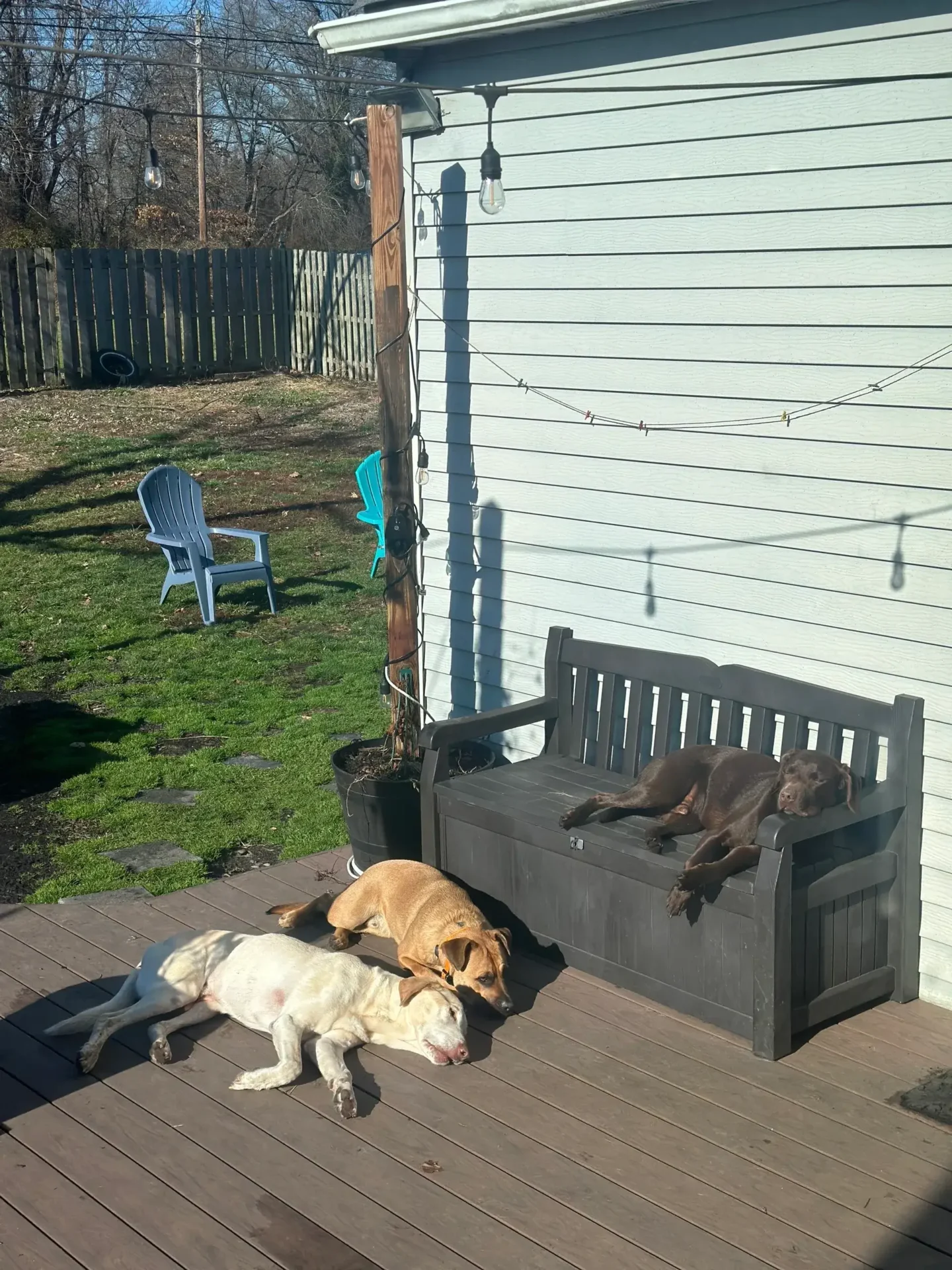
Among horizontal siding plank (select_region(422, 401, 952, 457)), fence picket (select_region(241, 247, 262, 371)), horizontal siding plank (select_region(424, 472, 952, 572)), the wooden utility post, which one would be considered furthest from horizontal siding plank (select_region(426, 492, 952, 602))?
fence picket (select_region(241, 247, 262, 371))

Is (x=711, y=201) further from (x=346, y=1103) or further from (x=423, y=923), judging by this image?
(x=346, y=1103)

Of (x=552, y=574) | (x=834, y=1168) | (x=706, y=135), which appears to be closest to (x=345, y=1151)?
(x=834, y=1168)

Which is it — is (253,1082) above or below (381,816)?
below

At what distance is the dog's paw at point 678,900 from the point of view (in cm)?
403

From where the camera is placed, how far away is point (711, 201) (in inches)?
179

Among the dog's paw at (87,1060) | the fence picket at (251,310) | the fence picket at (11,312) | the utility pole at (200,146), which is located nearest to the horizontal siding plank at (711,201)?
the dog's paw at (87,1060)

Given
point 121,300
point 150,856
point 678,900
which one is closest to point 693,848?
point 678,900

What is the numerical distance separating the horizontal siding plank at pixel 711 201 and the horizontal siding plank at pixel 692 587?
3.67 ft

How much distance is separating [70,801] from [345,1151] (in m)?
3.18

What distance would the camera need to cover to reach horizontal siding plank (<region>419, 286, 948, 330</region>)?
406 centimetres

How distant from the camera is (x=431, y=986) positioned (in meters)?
4.07

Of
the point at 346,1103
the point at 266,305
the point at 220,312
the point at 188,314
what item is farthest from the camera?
the point at 266,305

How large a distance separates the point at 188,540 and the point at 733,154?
5835 millimetres

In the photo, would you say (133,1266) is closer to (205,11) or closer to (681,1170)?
(681,1170)
